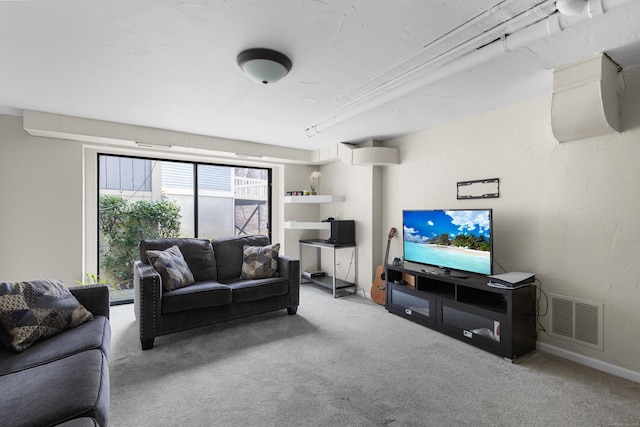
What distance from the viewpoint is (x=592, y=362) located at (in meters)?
2.40

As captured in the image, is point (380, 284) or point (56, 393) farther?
point (380, 284)

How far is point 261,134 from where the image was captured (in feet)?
13.7

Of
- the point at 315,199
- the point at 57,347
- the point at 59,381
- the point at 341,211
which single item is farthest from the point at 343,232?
the point at 59,381

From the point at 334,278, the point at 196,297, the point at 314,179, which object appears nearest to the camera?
the point at 196,297

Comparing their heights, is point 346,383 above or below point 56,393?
below

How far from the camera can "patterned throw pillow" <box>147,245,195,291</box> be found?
298 cm

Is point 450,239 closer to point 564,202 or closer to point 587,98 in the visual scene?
point 564,202

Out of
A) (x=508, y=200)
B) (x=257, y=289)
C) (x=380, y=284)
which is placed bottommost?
(x=380, y=284)

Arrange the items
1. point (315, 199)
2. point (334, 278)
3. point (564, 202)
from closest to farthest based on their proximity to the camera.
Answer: point (564, 202) < point (334, 278) < point (315, 199)

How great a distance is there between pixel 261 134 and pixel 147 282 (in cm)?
236

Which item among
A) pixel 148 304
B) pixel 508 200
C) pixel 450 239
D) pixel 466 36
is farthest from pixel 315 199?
pixel 466 36

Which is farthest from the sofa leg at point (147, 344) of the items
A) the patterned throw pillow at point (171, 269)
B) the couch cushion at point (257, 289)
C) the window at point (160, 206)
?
the window at point (160, 206)

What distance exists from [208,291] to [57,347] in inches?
53.5

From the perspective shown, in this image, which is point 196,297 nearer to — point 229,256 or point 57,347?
point 229,256
